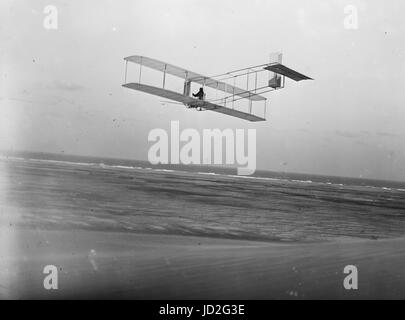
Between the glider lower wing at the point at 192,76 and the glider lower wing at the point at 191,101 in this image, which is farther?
the glider lower wing at the point at 191,101

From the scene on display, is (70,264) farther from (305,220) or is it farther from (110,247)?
(305,220)

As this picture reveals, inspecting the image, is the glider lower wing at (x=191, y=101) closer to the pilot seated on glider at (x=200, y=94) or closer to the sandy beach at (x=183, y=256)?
the pilot seated on glider at (x=200, y=94)

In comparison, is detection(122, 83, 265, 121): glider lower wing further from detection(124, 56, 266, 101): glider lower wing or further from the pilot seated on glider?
detection(124, 56, 266, 101): glider lower wing

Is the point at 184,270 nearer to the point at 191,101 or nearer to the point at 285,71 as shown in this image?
the point at 191,101

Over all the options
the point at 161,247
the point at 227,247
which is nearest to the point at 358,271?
the point at 227,247

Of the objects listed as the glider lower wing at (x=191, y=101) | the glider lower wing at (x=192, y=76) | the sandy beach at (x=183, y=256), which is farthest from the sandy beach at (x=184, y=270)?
the glider lower wing at (x=192, y=76)

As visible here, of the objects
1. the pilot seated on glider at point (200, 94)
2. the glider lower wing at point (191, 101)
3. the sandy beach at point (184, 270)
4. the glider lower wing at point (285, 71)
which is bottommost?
the sandy beach at point (184, 270)

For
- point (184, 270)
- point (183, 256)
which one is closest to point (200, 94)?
point (183, 256)
